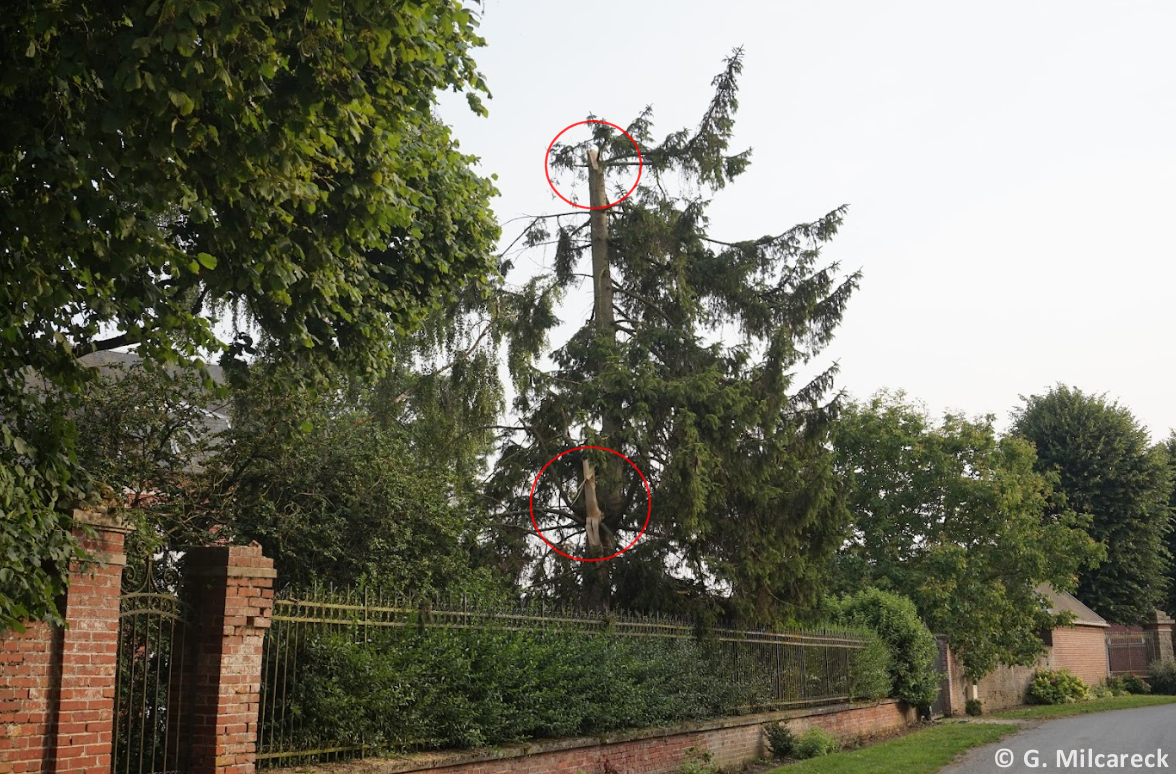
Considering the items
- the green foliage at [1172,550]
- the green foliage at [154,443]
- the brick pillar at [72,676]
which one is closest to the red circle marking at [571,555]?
the green foliage at [154,443]

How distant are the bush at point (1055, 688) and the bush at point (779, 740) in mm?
22096

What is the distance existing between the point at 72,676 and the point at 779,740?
12.5 metres

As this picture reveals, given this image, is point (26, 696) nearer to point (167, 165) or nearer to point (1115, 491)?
point (167, 165)

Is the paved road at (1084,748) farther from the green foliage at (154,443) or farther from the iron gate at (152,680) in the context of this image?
the iron gate at (152,680)

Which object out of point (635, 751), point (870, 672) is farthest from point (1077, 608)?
point (635, 751)

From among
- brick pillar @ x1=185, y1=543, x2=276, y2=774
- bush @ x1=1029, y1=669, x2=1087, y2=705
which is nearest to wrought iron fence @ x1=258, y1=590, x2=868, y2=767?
brick pillar @ x1=185, y1=543, x2=276, y2=774

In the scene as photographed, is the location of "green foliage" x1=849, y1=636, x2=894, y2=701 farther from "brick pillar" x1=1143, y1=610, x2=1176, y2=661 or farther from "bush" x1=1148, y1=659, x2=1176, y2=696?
"brick pillar" x1=1143, y1=610, x2=1176, y2=661

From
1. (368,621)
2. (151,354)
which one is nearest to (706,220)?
(368,621)

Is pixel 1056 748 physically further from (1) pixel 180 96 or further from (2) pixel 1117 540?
(2) pixel 1117 540

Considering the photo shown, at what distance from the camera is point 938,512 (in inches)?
1293

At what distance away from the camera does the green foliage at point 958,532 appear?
30.3 m

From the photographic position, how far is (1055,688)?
35.7 metres

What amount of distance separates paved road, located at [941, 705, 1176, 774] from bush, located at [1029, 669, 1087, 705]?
9.87 meters

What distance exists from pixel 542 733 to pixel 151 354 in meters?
6.84
